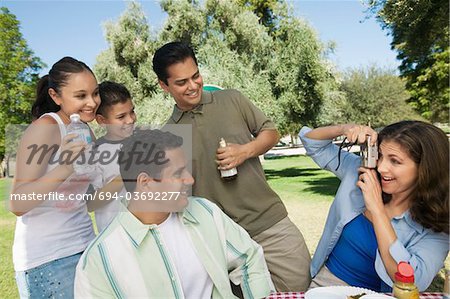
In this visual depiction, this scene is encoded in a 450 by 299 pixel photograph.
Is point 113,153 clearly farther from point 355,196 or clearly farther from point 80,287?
point 355,196

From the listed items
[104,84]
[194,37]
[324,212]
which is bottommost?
[324,212]

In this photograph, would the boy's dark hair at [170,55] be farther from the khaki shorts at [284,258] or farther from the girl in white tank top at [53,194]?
the khaki shorts at [284,258]

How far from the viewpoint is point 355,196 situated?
2.20 m

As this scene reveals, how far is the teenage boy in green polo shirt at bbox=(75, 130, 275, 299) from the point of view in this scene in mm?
1754

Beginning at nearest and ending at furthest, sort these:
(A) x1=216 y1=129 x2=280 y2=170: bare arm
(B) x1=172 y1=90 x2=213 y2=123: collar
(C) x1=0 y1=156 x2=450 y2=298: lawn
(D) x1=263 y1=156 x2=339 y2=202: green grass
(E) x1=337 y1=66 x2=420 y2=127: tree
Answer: (A) x1=216 y1=129 x2=280 y2=170: bare arm < (B) x1=172 y1=90 x2=213 y2=123: collar < (C) x1=0 y1=156 x2=450 y2=298: lawn < (D) x1=263 y1=156 x2=339 y2=202: green grass < (E) x1=337 y1=66 x2=420 y2=127: tree

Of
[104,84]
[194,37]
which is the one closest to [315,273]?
[104,84]

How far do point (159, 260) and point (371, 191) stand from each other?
3.57 ft

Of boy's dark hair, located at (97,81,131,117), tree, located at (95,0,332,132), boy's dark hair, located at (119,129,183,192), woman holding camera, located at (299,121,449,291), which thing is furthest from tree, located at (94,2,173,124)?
woman holding camera, located at (299,121,449,291)

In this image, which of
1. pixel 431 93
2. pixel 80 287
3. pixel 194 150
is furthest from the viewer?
pixel 431 93

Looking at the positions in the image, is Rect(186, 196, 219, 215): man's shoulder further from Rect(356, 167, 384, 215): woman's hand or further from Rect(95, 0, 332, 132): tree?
Rect(95, 0, 332, 132): tree

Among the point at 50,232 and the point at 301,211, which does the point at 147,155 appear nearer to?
the point at 50,232

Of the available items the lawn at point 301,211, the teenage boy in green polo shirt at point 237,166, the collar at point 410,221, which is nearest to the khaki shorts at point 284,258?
the teenage boy in green polo shirt at point 237,166

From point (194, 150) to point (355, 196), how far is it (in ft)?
3.41

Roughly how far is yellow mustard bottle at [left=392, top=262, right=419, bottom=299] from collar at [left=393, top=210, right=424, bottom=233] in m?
0.56
